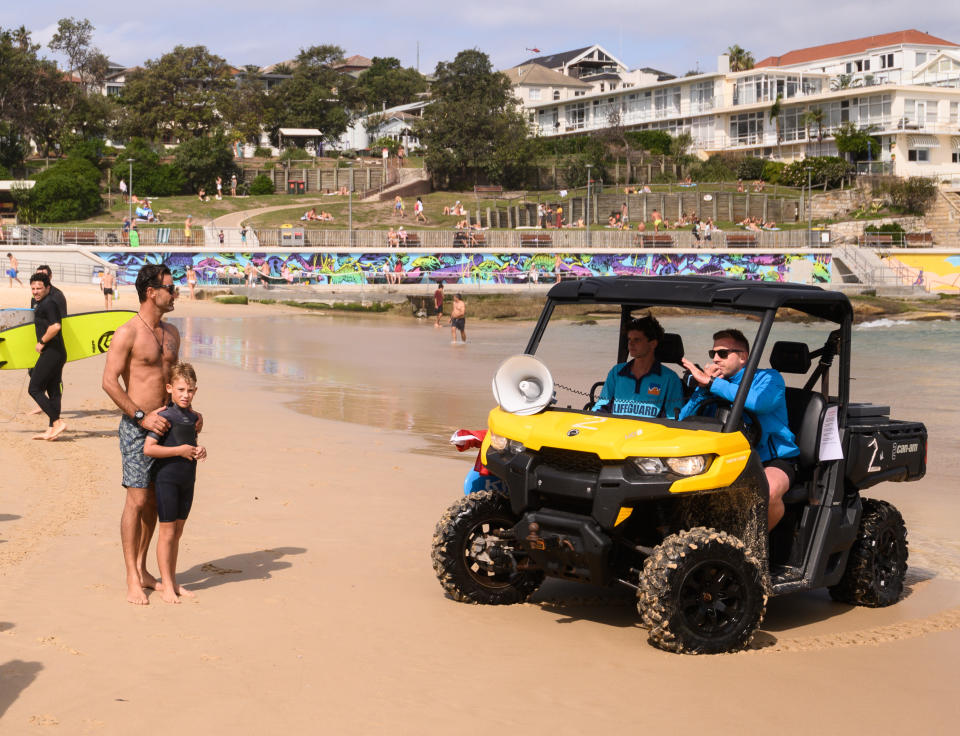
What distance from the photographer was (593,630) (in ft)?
19.5

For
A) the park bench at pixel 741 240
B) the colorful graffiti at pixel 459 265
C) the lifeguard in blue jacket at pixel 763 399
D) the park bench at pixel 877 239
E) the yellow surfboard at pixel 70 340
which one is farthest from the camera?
the park bench at pixel 877 239

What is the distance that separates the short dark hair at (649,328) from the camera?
638 cm

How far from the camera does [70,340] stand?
11.8m

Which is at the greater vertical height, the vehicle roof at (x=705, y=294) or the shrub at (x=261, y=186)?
the shrub at (x=261, y=186)

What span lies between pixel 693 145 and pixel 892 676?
299 feet

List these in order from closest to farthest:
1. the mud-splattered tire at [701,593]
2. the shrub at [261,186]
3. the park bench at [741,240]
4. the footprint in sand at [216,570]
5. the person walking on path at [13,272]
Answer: the mud-splattered tire at [701,593] → the footprint in sand at [216,570] → the person walking on path at [13,272] → the park bench at [741,240] → the shrub at [261,186]

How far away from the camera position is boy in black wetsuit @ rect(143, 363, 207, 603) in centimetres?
605

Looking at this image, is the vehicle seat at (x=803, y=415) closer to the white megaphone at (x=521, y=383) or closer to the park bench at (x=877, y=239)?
the white megaphone at (x=521, y=383)

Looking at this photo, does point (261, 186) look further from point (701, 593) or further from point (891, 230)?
point (701, 593)

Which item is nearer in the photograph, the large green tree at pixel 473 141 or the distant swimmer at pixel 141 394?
the distant swimmer at pixel 141 394

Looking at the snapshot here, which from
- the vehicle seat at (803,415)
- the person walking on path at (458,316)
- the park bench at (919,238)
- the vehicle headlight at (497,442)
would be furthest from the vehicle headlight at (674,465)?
the park bench at (919,238)

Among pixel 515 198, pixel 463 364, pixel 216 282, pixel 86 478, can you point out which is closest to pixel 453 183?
pixel 515 198

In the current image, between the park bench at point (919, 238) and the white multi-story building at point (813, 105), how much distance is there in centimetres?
1679

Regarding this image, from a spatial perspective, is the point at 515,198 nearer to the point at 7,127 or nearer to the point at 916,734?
the point at 7,127
